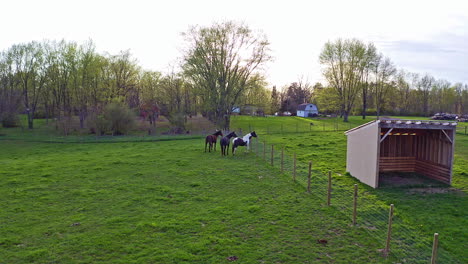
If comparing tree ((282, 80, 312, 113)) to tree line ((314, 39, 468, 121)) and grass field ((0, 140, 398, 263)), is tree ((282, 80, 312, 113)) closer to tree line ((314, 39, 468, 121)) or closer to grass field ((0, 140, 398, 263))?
tree line ((314, 39, 468, 121))

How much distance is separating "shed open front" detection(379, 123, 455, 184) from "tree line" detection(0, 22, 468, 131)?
26.8 meters

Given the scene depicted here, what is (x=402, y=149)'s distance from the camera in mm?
16891

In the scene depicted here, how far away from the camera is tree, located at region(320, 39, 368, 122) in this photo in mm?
53594

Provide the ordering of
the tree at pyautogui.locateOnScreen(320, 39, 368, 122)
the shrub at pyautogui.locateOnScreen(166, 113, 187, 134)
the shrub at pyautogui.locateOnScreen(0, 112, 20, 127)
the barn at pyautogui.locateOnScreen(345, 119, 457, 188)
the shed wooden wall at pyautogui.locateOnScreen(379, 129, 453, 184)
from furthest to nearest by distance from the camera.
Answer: the tree at pyautogui.locateOnScreen(320, 39, 368, 122) < the shrub at pyautogui.locateOnScreen(0, 112, 20, 127) < the shrub at pyautogui.locateOnScreen(166, 113, 187, 134) < the shed wooden wall at pyautogui.locateOnScreen(379, 129, 453, 184) < the barn at pyautogui.locateOnScreen(345, 119, 457, 188)

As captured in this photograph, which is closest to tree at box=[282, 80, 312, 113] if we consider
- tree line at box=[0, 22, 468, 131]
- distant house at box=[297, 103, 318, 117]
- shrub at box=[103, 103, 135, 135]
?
distant house at box=[297, 103, 318, 117]

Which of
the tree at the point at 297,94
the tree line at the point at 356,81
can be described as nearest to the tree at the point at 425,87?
the tree line at the point at 356,81

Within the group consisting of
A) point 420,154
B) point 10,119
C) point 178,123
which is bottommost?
point 420,154

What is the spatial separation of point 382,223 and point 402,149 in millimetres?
9218

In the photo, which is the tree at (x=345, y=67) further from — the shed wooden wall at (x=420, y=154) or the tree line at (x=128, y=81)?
the shed wooden wall at (x=420, y=154)

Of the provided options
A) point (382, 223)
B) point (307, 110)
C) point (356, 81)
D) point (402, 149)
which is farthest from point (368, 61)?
point (382, 223)

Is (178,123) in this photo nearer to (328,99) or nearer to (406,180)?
(328,99)

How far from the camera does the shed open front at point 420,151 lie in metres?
14.1

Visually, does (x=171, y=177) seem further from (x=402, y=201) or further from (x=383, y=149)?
(x=383, y=149)

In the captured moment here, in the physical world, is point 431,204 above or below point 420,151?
below
